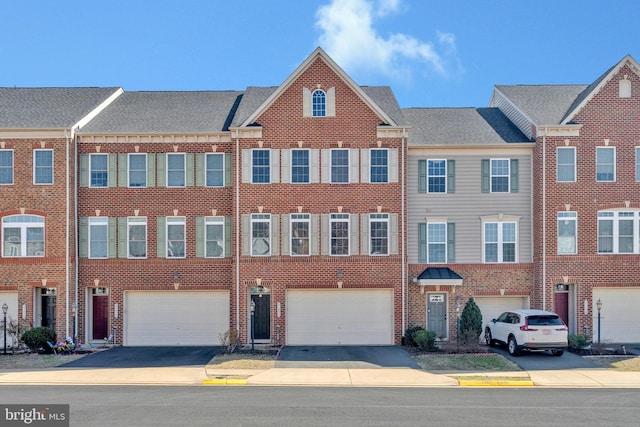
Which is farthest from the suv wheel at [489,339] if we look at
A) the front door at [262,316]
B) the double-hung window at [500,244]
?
Result: the front door at [262,316]

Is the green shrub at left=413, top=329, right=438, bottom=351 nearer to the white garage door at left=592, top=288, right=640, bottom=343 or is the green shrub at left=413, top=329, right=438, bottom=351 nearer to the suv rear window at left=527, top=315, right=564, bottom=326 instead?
the suv rear window at left=527, top=315, right=564, bottom=326

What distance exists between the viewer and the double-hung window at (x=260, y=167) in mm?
25828

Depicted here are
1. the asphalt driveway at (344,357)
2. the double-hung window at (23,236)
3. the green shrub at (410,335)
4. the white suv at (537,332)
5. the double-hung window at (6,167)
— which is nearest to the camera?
the asphalt driveway at (344,357)

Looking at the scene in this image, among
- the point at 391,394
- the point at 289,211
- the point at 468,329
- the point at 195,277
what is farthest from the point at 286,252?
the point at 391,394

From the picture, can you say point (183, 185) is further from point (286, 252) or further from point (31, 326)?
point (31, 326)

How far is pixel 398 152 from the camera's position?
25797 millimetres

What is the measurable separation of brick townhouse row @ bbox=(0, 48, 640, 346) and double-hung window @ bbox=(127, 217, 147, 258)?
0.20 feet

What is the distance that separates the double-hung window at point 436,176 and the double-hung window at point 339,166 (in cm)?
371

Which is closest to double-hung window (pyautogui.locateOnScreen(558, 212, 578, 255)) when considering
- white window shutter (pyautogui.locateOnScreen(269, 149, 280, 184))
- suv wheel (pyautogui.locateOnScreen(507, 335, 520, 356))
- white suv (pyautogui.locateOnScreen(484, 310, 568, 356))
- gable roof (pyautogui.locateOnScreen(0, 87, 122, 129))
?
white suv (pyautogui.locateOnScreen(484, 310, 568, 356))

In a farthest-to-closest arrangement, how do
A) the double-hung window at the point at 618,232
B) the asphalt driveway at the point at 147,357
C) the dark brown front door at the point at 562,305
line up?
the dark brown front door at the point at 562,305 < the double-hung window at the point at 618,232 < the asphalt driveway at the point at 147,357

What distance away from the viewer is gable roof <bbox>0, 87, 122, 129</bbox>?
25.9m

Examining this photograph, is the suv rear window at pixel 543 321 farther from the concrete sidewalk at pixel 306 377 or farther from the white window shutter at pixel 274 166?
the white window shutter at pixel 274 166

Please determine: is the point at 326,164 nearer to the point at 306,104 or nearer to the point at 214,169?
the point at 306,104

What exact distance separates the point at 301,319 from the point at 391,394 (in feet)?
31.4
